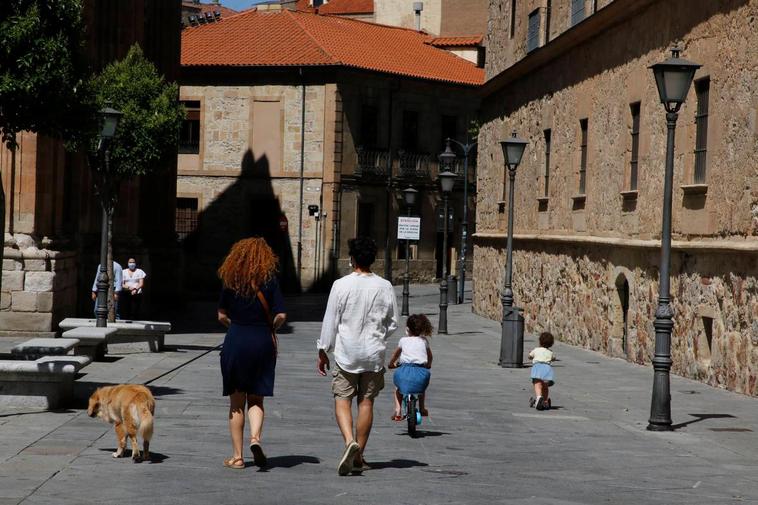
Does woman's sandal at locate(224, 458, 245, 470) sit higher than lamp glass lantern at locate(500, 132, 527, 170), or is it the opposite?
lamp glass lantern at locate(500, 132, 527, 170)

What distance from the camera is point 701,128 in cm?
2005

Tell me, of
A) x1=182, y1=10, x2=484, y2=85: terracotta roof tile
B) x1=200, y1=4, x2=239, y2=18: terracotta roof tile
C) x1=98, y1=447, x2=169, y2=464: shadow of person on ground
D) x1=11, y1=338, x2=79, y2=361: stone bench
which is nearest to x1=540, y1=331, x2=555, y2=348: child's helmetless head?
x1=11, y1=338, x2=79, y2=361: stone bench

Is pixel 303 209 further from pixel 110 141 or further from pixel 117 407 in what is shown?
pixel 117 407

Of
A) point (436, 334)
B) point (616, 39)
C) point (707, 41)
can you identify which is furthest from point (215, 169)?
point (707, 41)

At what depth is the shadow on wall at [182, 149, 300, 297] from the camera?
54.8 meters

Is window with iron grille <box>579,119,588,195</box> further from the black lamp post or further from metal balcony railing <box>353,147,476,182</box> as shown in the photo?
metal balcony railing <box>353,147,476,182</box>

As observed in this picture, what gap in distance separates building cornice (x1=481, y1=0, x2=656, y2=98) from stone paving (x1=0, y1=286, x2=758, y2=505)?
8.07 m

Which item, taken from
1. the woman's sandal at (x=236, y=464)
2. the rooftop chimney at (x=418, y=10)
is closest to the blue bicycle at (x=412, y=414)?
the woman's sandal at (x=236, y=464)

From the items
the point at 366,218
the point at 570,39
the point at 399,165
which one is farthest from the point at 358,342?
the point at 399,165

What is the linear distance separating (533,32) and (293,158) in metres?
22.8

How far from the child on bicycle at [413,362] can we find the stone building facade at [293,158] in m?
40.6

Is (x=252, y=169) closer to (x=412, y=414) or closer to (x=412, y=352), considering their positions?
(x=412, y=352)

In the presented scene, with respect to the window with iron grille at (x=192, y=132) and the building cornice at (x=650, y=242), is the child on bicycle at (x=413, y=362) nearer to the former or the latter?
the building cornice at (x=650, y=242)

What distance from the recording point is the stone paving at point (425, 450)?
9.03 meters
